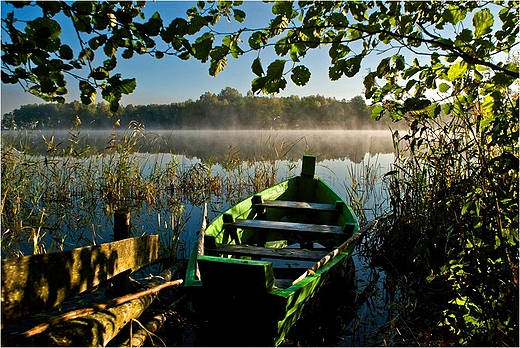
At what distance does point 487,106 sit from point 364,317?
245 centimetres

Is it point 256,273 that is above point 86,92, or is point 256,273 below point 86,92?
below

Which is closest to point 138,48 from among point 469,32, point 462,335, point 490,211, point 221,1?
point 221,1

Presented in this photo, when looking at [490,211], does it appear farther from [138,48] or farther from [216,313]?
[138,48]

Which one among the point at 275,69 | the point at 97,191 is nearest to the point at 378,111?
the point at 275,69

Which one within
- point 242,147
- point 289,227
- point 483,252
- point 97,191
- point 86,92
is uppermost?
point 86,92

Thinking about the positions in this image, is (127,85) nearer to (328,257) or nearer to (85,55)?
(85,55)

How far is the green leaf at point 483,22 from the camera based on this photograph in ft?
5.53

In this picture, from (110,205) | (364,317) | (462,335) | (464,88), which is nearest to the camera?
(464,88)

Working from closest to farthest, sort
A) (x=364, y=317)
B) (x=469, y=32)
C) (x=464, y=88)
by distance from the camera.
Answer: (x=469, y=32) → (x=464, y=88) → (x=364, y=317)

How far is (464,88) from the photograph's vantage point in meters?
2.14

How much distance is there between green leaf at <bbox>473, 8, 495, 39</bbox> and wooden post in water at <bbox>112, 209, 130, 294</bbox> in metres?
2.79

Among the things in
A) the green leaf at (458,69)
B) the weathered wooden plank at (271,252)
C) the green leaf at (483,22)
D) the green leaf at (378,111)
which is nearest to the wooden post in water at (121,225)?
the weathered wooden plank at (271,252)

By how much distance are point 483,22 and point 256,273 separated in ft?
5.83

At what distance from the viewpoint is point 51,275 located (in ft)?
6.38
